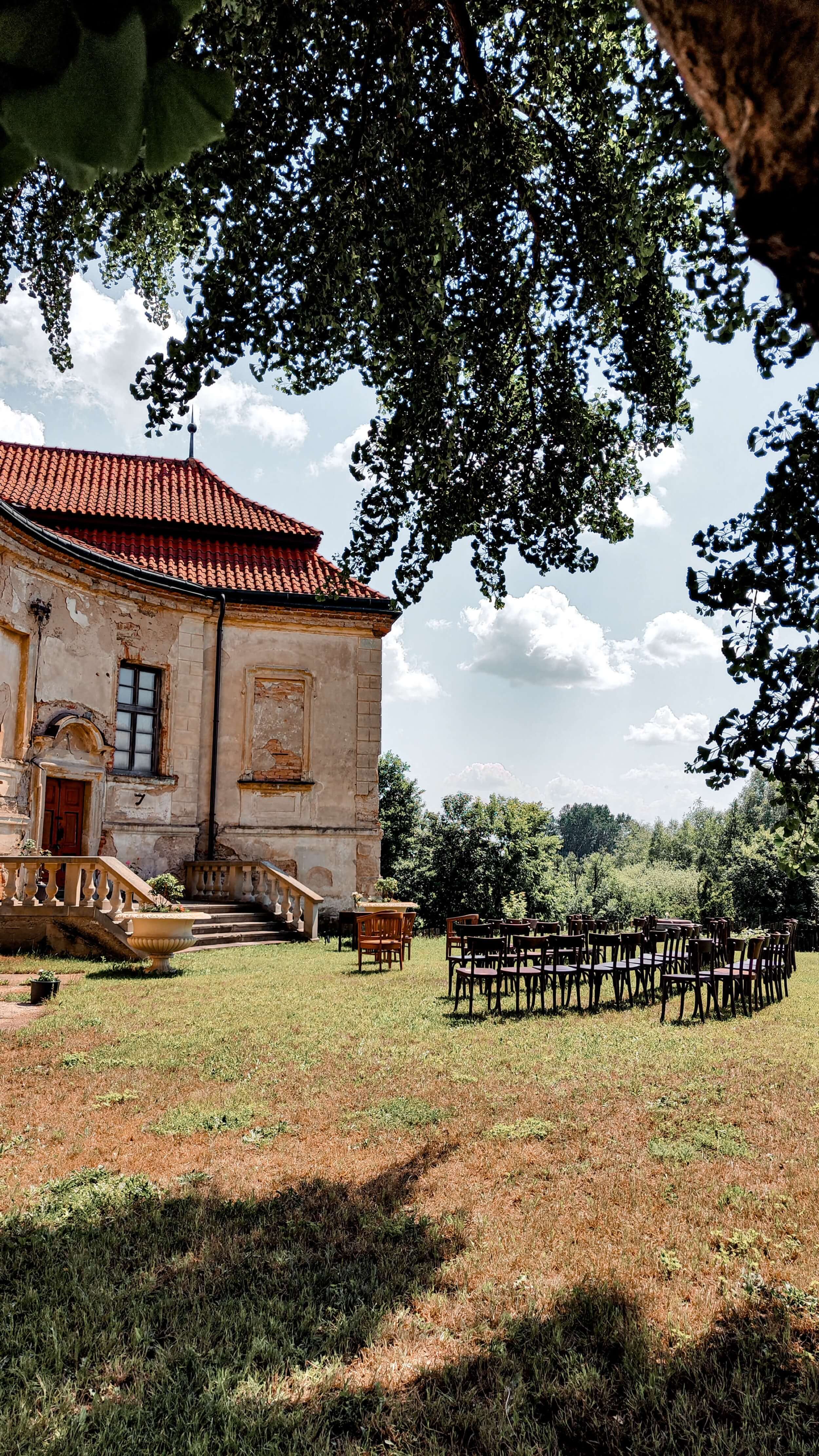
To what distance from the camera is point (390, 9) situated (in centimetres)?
553

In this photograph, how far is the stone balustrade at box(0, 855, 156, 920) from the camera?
47.1ft

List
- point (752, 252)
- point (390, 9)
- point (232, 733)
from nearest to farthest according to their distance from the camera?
point (752, 252) → point (390, 9) → point (232, 733)

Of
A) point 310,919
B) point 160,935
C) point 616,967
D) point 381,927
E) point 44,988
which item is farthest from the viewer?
point 310,919

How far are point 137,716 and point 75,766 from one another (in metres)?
2.53

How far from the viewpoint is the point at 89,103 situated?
932mm

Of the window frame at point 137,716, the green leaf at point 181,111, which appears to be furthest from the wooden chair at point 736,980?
the window frame at point 137,716

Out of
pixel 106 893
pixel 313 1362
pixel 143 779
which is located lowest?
pixel 313 1362

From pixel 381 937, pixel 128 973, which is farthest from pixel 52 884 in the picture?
pixel 381 937

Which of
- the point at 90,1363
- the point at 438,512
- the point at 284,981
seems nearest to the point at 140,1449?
the point at 90,1363

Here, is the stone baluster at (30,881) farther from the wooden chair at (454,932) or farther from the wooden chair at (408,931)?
the wooden chair at (454,932)

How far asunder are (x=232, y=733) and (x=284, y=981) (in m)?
9.98

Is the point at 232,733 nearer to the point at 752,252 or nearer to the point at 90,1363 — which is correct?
the point at 90,1363

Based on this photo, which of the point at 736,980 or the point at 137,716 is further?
the point at 137,716

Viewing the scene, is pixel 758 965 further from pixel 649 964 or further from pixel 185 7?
pixel 185 7
